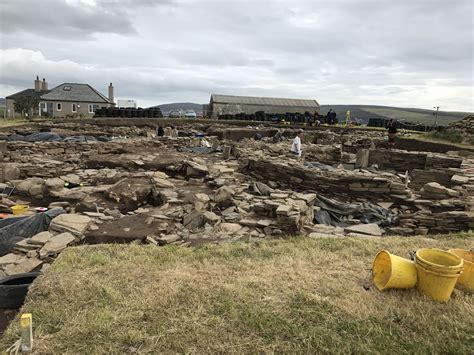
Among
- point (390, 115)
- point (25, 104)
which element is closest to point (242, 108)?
point (25, 104)

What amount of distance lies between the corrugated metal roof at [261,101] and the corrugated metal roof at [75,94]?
51.6ft

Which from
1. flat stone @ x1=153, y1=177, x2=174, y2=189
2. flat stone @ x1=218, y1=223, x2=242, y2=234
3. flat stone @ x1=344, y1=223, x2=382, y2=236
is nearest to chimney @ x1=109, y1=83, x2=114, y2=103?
flat stone @ x1=153, y1=177, x2=174, y2=189

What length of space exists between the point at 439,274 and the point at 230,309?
2.10 m

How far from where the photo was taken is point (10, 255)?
543cm

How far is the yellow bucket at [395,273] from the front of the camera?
3648 millimetres

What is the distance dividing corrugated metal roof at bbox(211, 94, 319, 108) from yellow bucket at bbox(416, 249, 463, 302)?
43.7 m

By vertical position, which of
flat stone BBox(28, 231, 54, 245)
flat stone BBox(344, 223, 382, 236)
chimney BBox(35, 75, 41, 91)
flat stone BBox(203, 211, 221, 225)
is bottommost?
flat stone BBox(28, 231, 54, 245)

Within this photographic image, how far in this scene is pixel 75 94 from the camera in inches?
1839

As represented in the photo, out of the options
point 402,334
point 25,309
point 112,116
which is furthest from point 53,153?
point 112,116

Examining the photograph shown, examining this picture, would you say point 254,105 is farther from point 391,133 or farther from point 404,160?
point 404,160

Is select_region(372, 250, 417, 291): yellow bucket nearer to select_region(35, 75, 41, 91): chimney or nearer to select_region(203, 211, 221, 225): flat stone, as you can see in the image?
select_region(203, 211, 221, 225): flat stone

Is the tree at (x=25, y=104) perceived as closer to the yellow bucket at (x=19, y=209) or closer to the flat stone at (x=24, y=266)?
the yellow bucket at (x=19, y=209)

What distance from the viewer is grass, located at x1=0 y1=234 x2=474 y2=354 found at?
298 cm

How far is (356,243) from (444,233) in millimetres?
2496
